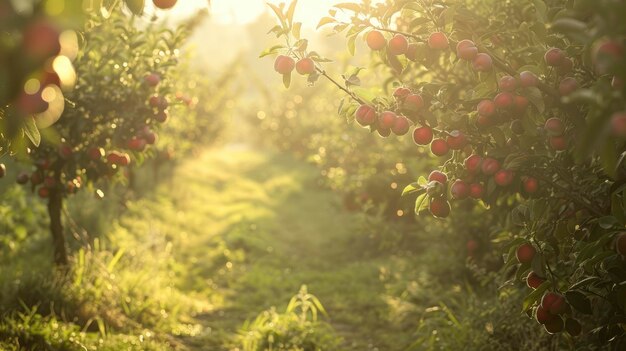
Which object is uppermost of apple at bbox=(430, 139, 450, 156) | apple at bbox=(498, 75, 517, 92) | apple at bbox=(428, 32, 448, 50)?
apple at bbox=(428, 32, 448, 50)

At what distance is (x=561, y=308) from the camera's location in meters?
2.77

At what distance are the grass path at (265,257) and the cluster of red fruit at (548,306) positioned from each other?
2.99 m

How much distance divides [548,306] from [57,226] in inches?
194

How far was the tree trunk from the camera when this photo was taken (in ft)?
18.8

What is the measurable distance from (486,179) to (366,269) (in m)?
5.55

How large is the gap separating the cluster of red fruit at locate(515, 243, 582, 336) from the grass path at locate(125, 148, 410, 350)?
118 inches

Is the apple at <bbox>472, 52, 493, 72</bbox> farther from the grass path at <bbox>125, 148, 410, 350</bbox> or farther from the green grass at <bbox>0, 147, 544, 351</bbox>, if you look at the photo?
the grass path at <bbox>125, 148, 410, 350</bbox>

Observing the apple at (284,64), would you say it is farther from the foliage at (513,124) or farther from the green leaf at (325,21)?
the green leaf at (325,21)

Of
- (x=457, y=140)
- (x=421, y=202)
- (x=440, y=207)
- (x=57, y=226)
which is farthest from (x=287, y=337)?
(x=457, y=140)

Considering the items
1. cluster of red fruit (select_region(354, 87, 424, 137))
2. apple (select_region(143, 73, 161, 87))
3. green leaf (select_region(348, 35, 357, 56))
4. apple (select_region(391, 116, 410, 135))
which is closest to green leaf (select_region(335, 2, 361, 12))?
green leaf (select_region(348, 35, 357, 56))

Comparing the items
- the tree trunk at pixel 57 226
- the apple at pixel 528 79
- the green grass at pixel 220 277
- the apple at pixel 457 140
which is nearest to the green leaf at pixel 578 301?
the apple at pixel 457 140

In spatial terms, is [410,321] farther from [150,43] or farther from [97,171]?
[150,43]

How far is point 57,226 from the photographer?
593 centimetres

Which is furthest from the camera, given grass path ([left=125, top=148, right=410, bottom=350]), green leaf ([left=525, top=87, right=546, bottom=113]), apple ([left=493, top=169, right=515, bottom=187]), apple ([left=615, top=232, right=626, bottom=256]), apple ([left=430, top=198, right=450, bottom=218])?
grass path ([left=125, top=148, right=410, bottom=350])
